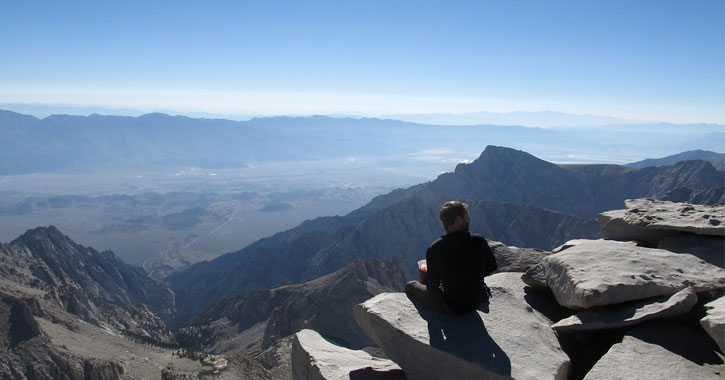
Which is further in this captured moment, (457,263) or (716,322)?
(457,263)

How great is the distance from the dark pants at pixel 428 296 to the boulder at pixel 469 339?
0.13 metres

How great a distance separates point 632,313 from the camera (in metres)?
8.78

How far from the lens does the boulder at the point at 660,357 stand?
24.3 ft

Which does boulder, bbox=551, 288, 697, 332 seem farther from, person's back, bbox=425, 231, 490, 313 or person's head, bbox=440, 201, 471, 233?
person's head, bbox=440, 201, 471, 233

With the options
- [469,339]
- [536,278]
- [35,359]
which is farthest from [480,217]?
[469,339]

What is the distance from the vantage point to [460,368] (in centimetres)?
838

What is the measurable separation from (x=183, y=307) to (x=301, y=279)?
127 ft

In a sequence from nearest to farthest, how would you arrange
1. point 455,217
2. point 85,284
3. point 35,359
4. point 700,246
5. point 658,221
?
point 455,217 → point 700,246 → point 658,221 → point 35,359 → point 85,284

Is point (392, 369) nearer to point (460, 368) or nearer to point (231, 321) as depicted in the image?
point (460, 368)

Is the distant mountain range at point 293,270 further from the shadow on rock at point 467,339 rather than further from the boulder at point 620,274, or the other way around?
the shadow on rock at point 467,339

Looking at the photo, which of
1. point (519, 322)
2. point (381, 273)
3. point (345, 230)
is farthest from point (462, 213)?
point (345, 230)

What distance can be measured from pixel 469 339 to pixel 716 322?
12.7 feet

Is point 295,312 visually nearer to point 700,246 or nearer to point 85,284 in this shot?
point 85,284

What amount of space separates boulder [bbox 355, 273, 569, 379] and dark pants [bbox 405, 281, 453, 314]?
13 cm
